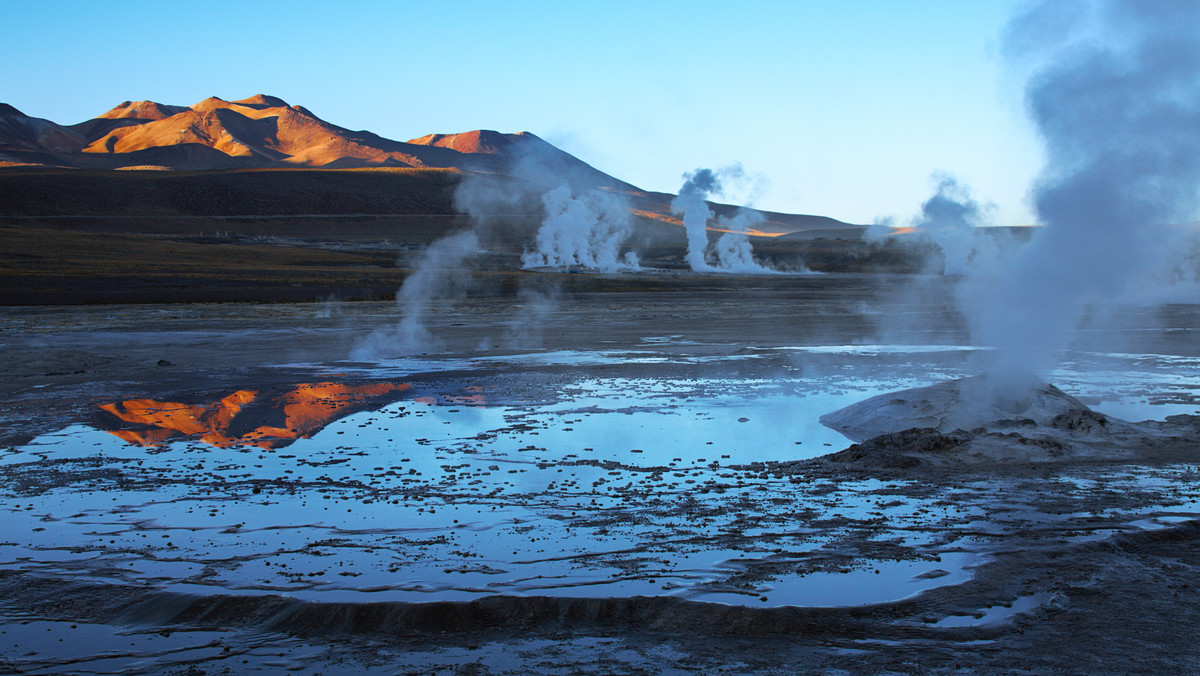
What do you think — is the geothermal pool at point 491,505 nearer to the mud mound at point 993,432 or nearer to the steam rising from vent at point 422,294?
the mud mound at point 993,432

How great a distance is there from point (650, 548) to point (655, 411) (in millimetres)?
7625

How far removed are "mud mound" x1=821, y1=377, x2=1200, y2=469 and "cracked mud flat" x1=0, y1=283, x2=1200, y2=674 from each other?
0.52 meters

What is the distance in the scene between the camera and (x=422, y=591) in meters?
6.77

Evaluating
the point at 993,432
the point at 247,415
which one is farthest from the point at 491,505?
the point at 247,415

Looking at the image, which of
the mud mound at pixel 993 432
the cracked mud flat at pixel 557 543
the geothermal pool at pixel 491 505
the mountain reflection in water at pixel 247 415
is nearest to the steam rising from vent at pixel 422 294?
the mountain reflection in water at pixel 247 415

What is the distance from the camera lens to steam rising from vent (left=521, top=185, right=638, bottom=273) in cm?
9488

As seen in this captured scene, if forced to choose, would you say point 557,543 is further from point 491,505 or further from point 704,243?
point 704,243

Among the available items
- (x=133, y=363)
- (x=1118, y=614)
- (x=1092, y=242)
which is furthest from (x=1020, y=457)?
(x=133, y=363)

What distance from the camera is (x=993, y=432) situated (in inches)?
468

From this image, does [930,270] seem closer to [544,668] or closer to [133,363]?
[133,363]

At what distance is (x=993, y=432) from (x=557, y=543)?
6944 millimetres

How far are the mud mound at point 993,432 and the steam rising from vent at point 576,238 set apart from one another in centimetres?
7603

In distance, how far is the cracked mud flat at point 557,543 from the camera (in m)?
5.90

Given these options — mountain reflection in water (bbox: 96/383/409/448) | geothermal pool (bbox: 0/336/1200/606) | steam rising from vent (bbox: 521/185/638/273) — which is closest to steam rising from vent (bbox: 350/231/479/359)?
mountain reflection in water (bbox: 96/383/409/448)
